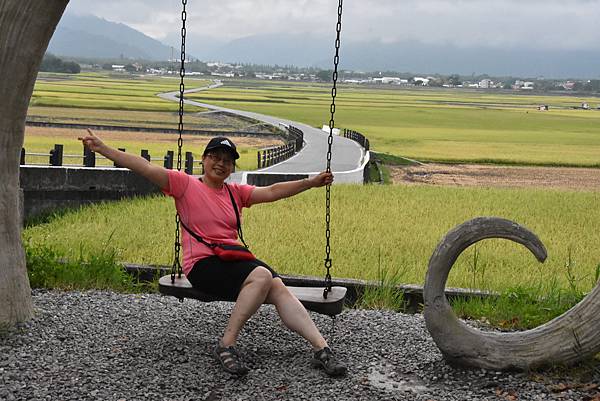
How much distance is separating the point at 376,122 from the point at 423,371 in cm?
5762

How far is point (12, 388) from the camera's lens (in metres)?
4.70

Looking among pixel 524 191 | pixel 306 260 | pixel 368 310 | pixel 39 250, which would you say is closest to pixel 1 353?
pixel 39 250

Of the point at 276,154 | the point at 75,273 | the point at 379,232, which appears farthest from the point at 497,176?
the point at 75,273

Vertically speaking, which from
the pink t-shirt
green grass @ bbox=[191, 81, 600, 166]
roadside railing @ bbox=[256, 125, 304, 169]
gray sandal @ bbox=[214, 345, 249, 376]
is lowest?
green grass @ bbox=[191, 81, 600, 166]

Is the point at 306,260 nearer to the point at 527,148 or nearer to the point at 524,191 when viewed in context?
the point at 524,191

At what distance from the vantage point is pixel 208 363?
17.2 ft

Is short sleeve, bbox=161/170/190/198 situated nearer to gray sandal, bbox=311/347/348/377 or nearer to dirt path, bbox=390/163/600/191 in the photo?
gray sandal, bbox=311/347/348/377

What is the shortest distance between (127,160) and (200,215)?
1.90ft

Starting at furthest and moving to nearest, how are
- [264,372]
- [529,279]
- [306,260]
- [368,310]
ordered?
[306,260]
[529,279]
[368,310]
[264,372]

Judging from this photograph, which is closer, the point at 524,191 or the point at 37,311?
the point at 37,311

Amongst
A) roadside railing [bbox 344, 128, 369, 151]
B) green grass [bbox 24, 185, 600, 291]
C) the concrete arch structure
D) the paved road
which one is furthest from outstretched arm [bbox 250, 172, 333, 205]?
roadside railing [bbox 344, 128, 369, 151]

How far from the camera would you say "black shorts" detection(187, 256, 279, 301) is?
5273mm

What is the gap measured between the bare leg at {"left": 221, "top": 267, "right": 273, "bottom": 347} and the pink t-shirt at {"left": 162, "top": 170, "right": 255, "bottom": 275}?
13.4 inches

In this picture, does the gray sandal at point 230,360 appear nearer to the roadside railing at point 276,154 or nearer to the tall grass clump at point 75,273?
the tall grass clump at point 75,273
